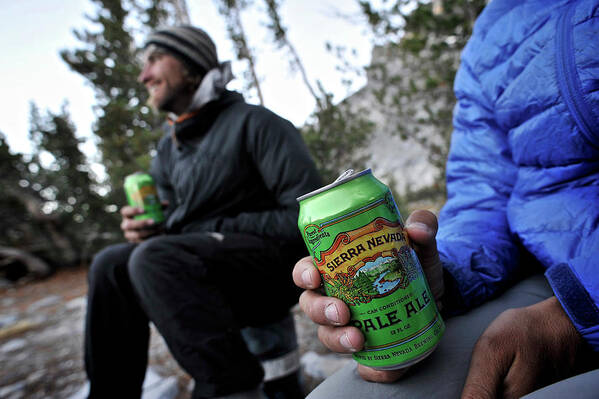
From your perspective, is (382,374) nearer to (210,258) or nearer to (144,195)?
(210,258)

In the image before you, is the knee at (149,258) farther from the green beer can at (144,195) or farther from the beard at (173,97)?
the beard at (173,97)

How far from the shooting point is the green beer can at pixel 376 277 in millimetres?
600

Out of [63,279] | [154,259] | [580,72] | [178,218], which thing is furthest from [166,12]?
[580,72]

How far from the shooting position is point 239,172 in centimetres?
157

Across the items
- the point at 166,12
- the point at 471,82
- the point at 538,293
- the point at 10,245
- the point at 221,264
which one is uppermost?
the point at 166,12

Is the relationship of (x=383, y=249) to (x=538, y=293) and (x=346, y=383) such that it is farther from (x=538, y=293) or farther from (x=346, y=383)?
(x=538, y=293)

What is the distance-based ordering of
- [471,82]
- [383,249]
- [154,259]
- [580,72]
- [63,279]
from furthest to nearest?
[63,279] → [154,259] → [471,82] → [580,72] → [383,249]

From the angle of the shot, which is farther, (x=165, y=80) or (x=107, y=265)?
(x=165, y=80)

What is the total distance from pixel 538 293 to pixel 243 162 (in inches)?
48.2

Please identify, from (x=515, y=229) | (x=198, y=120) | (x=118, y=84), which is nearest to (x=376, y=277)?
(x=515, y=229)

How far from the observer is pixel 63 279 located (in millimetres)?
6191

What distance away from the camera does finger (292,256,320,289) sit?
63 centimetres

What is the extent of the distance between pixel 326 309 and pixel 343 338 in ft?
0.20

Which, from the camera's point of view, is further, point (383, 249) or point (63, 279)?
point (63, 279)
